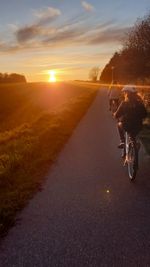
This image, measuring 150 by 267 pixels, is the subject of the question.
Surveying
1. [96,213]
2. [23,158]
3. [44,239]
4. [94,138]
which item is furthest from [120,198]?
[94,138]

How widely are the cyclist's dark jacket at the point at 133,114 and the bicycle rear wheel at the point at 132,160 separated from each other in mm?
408

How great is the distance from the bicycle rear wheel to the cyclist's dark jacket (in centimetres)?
41

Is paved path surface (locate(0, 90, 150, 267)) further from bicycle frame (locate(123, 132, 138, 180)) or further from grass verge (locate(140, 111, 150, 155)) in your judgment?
grass verge (locate(140, 111, 150, 155))

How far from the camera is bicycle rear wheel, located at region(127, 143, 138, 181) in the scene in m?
8.12

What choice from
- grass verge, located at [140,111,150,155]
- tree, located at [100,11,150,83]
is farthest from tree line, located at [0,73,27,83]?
grass verge, located at [140,111,150,155]

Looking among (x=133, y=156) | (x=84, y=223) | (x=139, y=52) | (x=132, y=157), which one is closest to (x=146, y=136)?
(x=132, y=157)

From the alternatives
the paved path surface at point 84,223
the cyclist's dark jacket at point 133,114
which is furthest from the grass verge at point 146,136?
the cyclist's dark jacket at point 133,114

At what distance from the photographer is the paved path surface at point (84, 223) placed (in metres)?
4.79

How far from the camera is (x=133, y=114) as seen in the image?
28.2 feet

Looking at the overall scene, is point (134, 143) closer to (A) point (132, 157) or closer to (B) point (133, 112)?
(A) point (132, 157)

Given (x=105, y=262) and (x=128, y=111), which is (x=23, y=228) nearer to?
(x=105, y=262)

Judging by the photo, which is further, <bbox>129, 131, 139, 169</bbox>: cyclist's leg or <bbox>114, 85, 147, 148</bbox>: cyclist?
<bbox>114, 85, 147, 148</bbox>: cyclist

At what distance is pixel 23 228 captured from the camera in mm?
5766

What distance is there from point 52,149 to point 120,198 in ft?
17.7
